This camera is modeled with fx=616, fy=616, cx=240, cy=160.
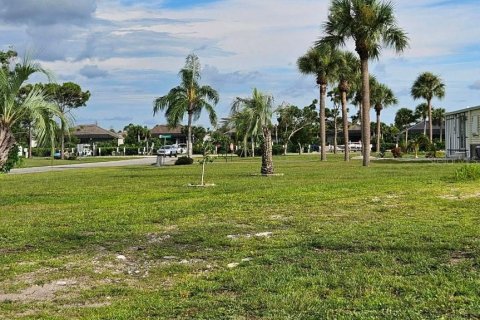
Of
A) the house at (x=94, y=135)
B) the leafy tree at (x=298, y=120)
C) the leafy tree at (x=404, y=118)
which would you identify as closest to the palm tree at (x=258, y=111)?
the leafy tree at (x=298, y=120)

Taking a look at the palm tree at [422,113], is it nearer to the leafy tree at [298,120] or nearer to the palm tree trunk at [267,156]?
the leafy tree at [298,120]

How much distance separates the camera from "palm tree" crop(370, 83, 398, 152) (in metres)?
69.9

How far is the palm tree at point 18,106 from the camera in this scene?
411 inches

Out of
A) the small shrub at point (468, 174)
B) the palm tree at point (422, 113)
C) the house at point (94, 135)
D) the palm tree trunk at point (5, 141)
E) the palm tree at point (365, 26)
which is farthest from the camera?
the house at point (94, 135)

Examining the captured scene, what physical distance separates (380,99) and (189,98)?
34.9 meters

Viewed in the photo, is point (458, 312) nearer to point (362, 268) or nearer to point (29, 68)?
point (362, 268)

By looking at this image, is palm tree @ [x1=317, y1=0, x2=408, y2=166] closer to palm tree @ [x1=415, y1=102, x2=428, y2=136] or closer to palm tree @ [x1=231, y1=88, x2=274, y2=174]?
palm tree @ [x1=231, y1=88, x2=274, y2=174]

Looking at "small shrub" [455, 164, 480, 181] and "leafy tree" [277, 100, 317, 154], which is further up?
"leafy tree" [277, 100, 317, 154]

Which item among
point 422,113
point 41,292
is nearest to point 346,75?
point 41,292

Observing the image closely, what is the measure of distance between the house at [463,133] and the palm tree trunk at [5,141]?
30856 millimetres

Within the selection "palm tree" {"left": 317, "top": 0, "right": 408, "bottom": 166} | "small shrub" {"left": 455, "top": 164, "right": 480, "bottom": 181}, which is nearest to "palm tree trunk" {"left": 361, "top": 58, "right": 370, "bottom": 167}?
"palm tree" {"left": 317, "top": 0, "right": 408, "bottom": 166}

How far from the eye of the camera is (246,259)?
7.93 m

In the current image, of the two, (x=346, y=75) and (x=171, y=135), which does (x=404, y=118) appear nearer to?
(x=171, y=135)

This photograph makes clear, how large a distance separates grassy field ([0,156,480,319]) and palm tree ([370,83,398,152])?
56146 millimetres
